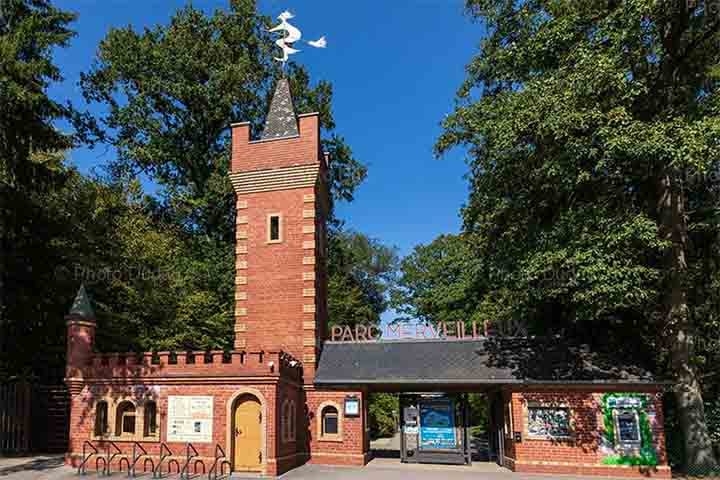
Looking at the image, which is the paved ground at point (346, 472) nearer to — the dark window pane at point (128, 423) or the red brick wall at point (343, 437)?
the red brick wall at point (343, 437)

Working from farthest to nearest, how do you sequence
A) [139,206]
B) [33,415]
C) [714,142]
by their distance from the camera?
1. [139,206]
2. [33,415]
3. [714,142]

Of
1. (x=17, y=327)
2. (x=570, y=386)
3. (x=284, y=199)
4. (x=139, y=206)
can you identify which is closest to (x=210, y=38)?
(x=139, y=206)

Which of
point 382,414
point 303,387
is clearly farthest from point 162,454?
point 382,414

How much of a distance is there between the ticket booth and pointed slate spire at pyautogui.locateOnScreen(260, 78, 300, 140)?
10.9 meters

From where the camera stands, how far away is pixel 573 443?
16.6 m

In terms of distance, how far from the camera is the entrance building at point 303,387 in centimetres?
1633

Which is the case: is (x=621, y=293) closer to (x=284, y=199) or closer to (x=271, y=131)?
(x=284, y=199)

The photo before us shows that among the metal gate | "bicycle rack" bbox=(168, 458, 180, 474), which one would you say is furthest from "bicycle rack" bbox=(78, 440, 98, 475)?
the metal gate

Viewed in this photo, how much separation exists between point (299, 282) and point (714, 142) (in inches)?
517

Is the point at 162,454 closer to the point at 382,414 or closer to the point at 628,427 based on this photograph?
the point at 628,427

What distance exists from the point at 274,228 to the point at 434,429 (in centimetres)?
910

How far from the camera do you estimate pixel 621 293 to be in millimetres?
14430

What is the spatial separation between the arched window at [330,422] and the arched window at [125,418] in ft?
19.5

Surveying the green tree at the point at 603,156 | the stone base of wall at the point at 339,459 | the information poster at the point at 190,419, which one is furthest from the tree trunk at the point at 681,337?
the information poster at the point at 190,419
